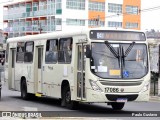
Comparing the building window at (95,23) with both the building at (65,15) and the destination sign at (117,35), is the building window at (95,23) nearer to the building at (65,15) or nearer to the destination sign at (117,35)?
the building at (65,15)

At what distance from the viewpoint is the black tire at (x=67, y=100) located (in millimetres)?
17745

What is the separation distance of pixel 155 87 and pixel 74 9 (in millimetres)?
61338

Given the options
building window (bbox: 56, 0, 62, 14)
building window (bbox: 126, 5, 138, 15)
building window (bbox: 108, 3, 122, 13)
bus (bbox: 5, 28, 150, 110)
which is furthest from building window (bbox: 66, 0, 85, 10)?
bus (bbox: 5, 28, 150, 110)

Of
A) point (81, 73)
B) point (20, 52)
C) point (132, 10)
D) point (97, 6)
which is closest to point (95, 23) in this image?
point (97, 6)

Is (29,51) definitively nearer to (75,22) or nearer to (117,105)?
(117,105)

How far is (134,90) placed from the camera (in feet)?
54.0

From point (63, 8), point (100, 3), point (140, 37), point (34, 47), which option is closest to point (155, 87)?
point (34, 47)

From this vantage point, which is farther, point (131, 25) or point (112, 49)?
point (131, 25)

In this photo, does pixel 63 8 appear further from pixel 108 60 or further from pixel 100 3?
pixel 108 60

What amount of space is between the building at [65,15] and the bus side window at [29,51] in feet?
206

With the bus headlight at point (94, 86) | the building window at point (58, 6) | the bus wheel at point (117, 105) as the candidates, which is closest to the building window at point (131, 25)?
the building window at point (58, 6)

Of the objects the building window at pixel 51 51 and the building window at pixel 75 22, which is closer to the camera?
the building window at pixel 51 51

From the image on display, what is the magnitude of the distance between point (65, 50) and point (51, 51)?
1.42 m

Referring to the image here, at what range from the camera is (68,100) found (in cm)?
1797
